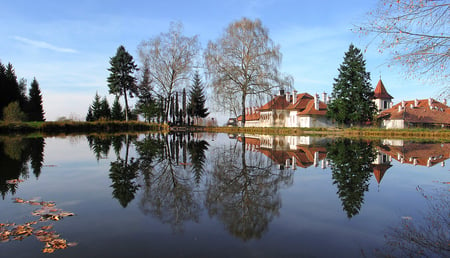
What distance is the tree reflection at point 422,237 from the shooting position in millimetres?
2751

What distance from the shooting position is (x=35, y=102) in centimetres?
4972

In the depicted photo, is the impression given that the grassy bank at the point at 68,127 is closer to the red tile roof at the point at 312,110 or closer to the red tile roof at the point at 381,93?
the red tile roof at the point at 312,110

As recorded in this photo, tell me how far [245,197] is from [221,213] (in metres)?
0.86

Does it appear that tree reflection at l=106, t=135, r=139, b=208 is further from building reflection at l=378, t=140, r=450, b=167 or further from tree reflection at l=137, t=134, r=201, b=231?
building reflection at l=378, t=140, r=450, b=167

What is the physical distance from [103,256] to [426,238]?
314 centimetres

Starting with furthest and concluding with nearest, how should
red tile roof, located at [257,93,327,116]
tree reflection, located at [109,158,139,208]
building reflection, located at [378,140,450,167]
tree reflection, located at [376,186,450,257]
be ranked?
1. red tile roof, located at [257,93,327,116]
2. building reflection, located at [378,140,450,167]
3. tree reflection, located at [109,158,139,208]
4. tree reflection, located at [376,186,450,257]

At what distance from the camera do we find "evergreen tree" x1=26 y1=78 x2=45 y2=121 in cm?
4738

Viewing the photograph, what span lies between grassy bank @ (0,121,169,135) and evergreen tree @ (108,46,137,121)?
10.7m

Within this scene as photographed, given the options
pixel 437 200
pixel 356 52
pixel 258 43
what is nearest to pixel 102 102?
pixel 258 43

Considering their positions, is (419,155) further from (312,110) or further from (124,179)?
(312,110)

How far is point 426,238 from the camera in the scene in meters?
Answer: 3.09

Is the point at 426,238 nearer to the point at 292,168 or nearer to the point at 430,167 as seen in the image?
the point at 292,168

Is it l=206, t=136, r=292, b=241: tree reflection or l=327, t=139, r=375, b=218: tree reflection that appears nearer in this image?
l=206, t=136, r=292, b=241: tree reflection

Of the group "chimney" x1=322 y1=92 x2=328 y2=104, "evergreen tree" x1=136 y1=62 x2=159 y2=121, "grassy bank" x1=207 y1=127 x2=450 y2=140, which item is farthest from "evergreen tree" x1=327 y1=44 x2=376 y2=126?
"evergreen tree" x1=136 y1=62 x2=159 y2=121
